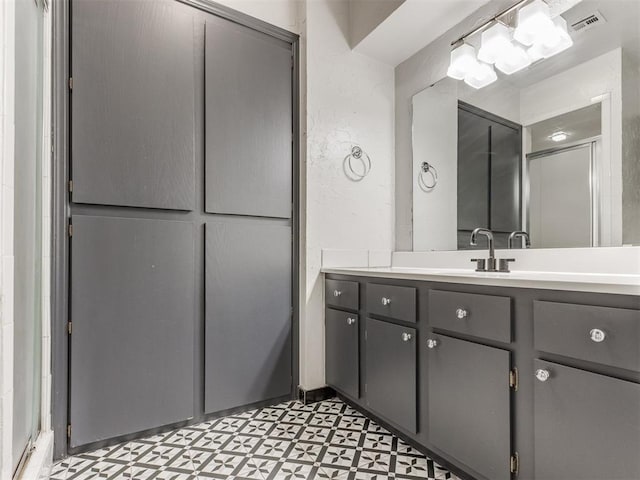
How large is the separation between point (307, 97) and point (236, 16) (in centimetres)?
58

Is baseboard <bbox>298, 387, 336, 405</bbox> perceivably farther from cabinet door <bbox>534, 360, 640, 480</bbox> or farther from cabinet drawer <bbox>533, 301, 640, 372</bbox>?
cabinet drawer <bbox>533, 301, 640, 372</bbox>

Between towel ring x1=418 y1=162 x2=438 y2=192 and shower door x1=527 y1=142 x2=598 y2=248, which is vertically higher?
towel ring x1=418 y1=162 x2=438 y2=192

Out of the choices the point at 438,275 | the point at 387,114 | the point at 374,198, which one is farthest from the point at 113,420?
the point at 387,114

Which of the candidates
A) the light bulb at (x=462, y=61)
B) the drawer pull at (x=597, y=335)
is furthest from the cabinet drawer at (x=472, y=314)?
the light bulb at (x=462, y=61)

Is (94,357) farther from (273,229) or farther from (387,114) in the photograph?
(387,114)

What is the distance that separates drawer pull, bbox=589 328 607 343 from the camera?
3.19ft

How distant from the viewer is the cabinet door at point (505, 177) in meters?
1.83

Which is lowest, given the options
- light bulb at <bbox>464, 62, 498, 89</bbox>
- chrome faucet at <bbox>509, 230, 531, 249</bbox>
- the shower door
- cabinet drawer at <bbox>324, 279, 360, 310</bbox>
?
cabinet drawer at <bbox>324, 279, 360, 310</bbox>

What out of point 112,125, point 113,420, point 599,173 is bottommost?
point 113,420

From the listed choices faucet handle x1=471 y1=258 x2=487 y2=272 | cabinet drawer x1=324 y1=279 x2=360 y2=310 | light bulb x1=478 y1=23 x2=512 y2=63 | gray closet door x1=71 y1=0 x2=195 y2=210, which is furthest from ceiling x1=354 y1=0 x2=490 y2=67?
cabinet drawer x1=324 y1=279 x2=360 y2=310

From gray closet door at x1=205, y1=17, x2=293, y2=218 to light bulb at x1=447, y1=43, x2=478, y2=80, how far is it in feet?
3.13

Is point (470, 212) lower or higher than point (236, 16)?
lower

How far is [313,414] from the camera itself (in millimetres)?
2010

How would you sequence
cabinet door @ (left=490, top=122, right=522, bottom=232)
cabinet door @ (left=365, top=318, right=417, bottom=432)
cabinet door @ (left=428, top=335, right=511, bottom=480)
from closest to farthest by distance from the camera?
1. cabinet door @ (left=428, top=335, right=511, bottom=480)
2. cabinet door @ (left=365, top=318, right=417, bottom=432)
3. cabinet door @ (left=490, top=122, right=522, bottom=232)
